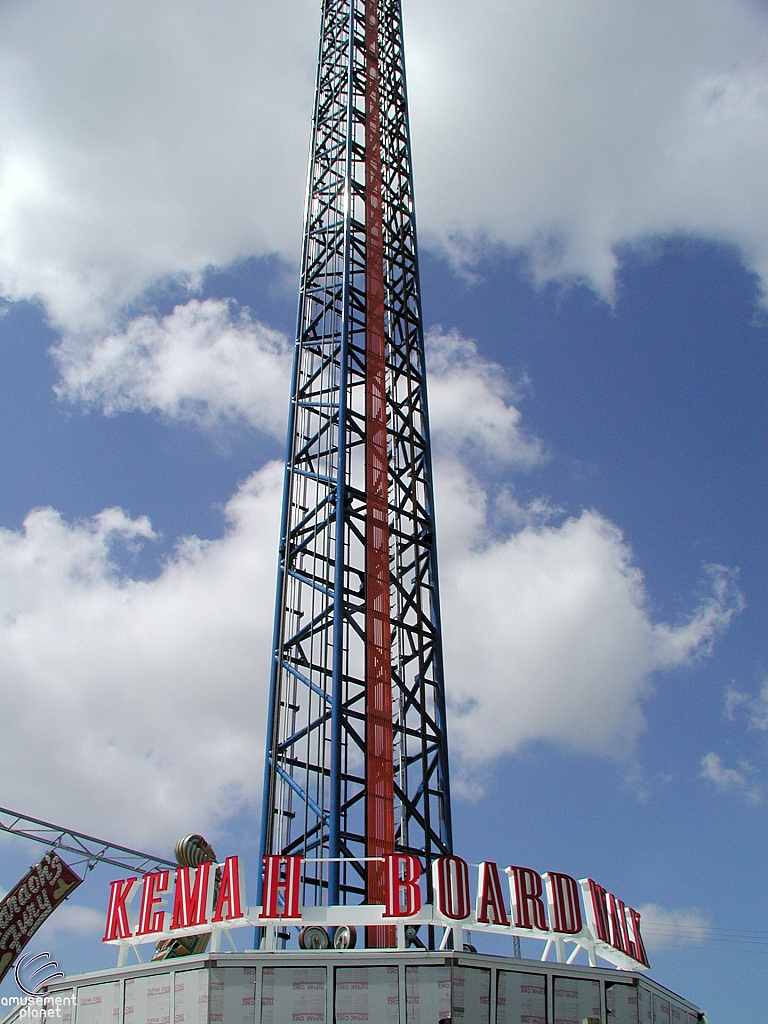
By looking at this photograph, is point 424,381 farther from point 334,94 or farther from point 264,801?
point 264,801

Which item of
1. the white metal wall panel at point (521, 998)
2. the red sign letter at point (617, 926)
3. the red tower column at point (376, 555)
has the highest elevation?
the red tower column at point (376, 555)

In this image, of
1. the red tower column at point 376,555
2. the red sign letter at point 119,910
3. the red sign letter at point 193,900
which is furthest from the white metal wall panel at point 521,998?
the red sign letter at point 119,910

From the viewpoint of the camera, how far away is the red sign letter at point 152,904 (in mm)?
24609

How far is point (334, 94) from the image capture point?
47031 millimetres

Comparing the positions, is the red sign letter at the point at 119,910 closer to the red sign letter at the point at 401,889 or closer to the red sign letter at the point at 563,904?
the red sign letter at the point at 401,889

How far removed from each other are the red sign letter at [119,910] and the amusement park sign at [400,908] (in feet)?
0.08

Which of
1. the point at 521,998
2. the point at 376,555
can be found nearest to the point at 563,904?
the point at 521,998

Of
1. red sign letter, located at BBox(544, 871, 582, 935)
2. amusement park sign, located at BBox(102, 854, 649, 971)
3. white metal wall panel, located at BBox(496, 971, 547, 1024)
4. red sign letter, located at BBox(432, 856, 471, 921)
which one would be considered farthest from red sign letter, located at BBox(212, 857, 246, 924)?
red sign letter, located at BBox(544, 871, 582, 935)

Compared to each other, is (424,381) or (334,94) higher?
(334,94)

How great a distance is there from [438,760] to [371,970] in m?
13.2

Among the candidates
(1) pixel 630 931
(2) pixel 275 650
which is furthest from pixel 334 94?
(1) pixel 630 931

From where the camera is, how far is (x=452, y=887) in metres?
23.3

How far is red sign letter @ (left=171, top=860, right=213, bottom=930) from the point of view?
930 inches

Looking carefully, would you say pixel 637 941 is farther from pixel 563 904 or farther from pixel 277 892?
pixel 277 892
